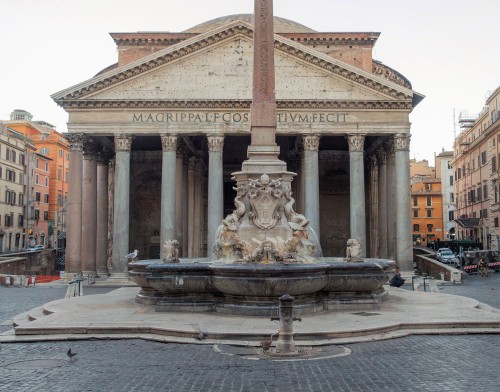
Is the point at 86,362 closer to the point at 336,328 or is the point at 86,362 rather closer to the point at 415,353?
the point at 336,328

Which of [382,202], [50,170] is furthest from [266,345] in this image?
[50,170]

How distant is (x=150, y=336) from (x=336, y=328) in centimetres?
320

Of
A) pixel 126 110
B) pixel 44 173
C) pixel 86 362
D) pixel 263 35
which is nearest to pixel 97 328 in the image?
pixel 86 362

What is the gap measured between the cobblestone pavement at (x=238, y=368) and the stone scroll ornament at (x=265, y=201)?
Result: 159 inches

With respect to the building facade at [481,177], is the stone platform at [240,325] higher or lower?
lower

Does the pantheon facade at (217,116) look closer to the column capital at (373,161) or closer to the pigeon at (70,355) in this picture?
the column capital at (373,161)

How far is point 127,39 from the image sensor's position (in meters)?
42.9

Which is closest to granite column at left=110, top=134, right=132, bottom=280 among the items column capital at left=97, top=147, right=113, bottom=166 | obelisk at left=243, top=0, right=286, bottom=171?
column capital at left=97, top=147, right=113, bottom=166

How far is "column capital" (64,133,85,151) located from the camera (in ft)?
108

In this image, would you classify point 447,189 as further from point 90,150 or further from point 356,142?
point 90,150

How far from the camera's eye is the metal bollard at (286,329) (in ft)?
28.3

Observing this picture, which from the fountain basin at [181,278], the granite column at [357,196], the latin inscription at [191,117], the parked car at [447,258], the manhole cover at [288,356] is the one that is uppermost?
the latin inscription at [191,117]

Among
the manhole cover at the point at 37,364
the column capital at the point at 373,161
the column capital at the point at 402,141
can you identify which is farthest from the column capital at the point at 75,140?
the manhole cover at the point at 37,364

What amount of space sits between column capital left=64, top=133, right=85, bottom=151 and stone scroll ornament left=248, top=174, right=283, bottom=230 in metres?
22.3
